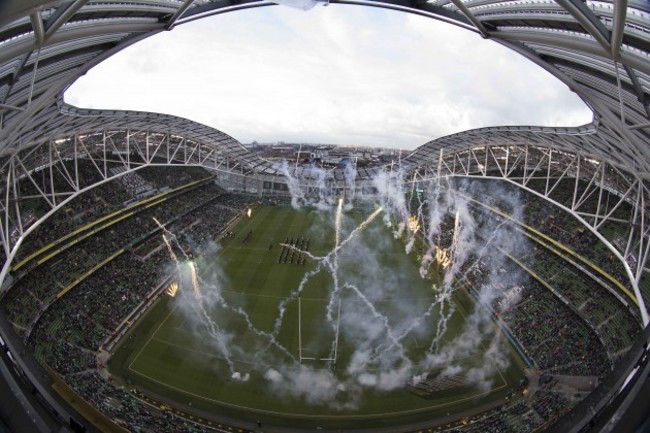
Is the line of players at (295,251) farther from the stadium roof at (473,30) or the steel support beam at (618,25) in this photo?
the steel support beam at (618,25)

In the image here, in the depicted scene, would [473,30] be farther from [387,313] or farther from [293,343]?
[387,313]

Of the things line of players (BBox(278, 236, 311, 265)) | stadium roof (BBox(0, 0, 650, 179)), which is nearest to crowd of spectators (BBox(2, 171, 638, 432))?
line of players (BBox(278, 236, 311, 265))

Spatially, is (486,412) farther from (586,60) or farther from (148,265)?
(148,265)

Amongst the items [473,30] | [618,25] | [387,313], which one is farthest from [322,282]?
[618,25]

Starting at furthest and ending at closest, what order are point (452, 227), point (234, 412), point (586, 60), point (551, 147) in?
point (452, 227), point (551, 147), point (234, 412), point (586, 60)

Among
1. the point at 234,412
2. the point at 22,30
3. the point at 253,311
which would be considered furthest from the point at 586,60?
the point at 253,311

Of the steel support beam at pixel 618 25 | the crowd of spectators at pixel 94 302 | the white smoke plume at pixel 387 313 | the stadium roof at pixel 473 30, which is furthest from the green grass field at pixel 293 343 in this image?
the steel support beam at pixel 618 25

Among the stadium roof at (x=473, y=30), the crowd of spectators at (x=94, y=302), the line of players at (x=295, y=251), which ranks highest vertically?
the stadium roof at (x=473, y=30)
